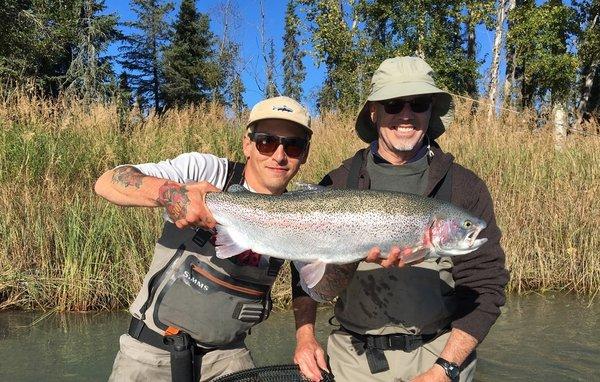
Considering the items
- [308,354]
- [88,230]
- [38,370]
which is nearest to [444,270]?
[308,354]

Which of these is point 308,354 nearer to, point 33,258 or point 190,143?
point 33,258

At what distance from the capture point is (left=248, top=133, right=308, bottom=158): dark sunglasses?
284 centimetres

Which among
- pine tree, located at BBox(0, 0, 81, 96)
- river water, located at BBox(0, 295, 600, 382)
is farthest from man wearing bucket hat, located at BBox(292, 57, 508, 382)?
pine tree, located at BBox(0, 0, 81, 96)

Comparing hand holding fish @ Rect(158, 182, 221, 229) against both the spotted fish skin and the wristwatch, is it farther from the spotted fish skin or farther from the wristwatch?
the wristwatch

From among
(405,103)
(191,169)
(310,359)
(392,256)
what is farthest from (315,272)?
(405,103)

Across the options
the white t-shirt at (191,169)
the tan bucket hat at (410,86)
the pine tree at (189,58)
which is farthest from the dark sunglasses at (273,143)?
the pine tree at (189,58)

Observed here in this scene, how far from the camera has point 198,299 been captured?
2.77m

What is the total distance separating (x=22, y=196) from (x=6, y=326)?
Answer: 1.62 metres

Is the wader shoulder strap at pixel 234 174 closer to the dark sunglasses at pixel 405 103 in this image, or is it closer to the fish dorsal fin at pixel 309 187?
the fish dorsal fin at pixel 309 187

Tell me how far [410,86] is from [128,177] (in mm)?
1502

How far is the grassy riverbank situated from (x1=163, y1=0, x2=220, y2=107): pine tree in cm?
3170

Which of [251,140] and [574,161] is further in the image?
[574,161]

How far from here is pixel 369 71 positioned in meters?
23.1

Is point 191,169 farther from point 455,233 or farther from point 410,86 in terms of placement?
point 455,233
